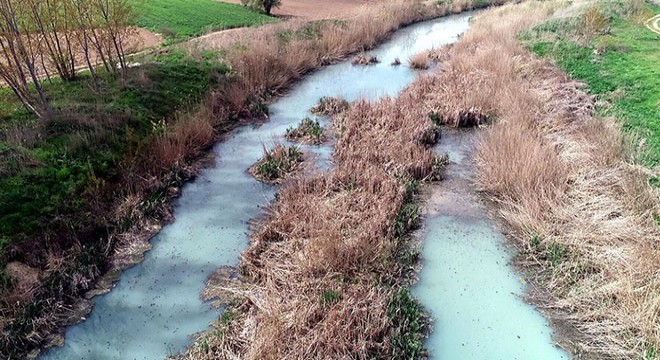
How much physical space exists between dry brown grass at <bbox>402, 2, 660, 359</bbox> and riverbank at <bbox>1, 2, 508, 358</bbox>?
5.31 meters

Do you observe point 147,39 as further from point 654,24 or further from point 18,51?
point 654,24

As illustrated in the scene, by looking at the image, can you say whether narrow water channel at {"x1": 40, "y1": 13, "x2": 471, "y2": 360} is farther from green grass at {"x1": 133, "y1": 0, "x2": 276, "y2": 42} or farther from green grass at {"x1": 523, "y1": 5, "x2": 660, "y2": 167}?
green grass at {"x1": 133, "y1": 0, "x2": 276, "y2": 42}

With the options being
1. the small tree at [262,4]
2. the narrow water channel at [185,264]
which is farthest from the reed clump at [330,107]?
the small tree at [262,4]

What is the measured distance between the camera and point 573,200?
8305 mm

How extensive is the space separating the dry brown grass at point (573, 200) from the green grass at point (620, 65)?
564mm

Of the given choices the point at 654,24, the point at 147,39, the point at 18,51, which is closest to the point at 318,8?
the point at 147,39

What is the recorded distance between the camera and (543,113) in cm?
1168

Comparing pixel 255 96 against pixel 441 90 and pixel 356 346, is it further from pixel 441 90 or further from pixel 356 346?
pixel 356 346

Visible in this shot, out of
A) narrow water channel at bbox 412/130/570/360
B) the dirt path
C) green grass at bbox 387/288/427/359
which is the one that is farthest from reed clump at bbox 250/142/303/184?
the dirt path

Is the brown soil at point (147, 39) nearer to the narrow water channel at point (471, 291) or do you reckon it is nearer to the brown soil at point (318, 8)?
the brown soil at point (318, 8)

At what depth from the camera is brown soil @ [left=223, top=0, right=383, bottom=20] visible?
26.5m

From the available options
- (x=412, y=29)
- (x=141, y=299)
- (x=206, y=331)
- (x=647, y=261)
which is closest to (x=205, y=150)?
(x=141, y=299)

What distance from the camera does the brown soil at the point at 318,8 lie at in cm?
2645

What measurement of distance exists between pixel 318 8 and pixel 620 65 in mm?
19159
